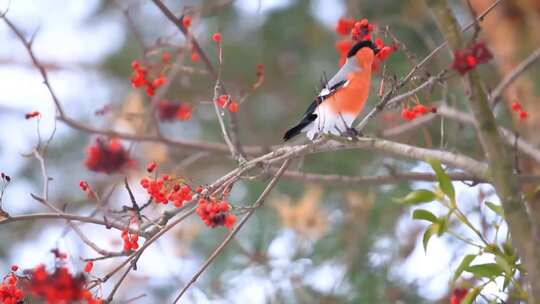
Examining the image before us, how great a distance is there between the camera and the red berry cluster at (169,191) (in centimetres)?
153

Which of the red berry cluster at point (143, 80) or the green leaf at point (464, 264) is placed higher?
the red berry cluster at point (143, 80)

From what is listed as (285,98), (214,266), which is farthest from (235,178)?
(285,98)

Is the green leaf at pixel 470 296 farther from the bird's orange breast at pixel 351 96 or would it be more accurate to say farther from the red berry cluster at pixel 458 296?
the bird's orange breast at pixel 351 96

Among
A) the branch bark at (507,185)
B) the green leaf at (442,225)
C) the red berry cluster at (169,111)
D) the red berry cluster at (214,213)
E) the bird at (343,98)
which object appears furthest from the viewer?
the red berry cluster at (169,111)

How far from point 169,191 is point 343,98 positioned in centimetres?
48

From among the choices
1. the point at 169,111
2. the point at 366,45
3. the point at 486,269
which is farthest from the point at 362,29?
the point at 169,111

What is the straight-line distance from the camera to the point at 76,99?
3932mm

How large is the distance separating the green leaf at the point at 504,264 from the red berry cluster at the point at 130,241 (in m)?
0.66

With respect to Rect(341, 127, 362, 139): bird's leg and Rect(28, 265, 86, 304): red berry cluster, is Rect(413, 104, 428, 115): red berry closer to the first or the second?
Rect(341, 127, 362, 139): bird's leg

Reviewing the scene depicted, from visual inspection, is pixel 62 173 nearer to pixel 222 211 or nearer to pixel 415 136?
pixel 415 136

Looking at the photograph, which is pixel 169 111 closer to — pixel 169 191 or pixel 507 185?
pixel 169 191

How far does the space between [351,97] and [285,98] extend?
7.11 feet

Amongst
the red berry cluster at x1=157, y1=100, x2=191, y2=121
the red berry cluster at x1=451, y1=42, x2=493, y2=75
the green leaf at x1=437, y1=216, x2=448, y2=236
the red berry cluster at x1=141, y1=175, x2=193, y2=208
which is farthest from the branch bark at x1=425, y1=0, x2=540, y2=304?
the red berry cluster at x1=157, y1=100, x2=191, y2=121

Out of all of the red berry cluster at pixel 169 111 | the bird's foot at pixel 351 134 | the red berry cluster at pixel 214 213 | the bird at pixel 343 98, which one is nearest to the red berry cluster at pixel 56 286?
the red berry cluster at pixel 214 213
